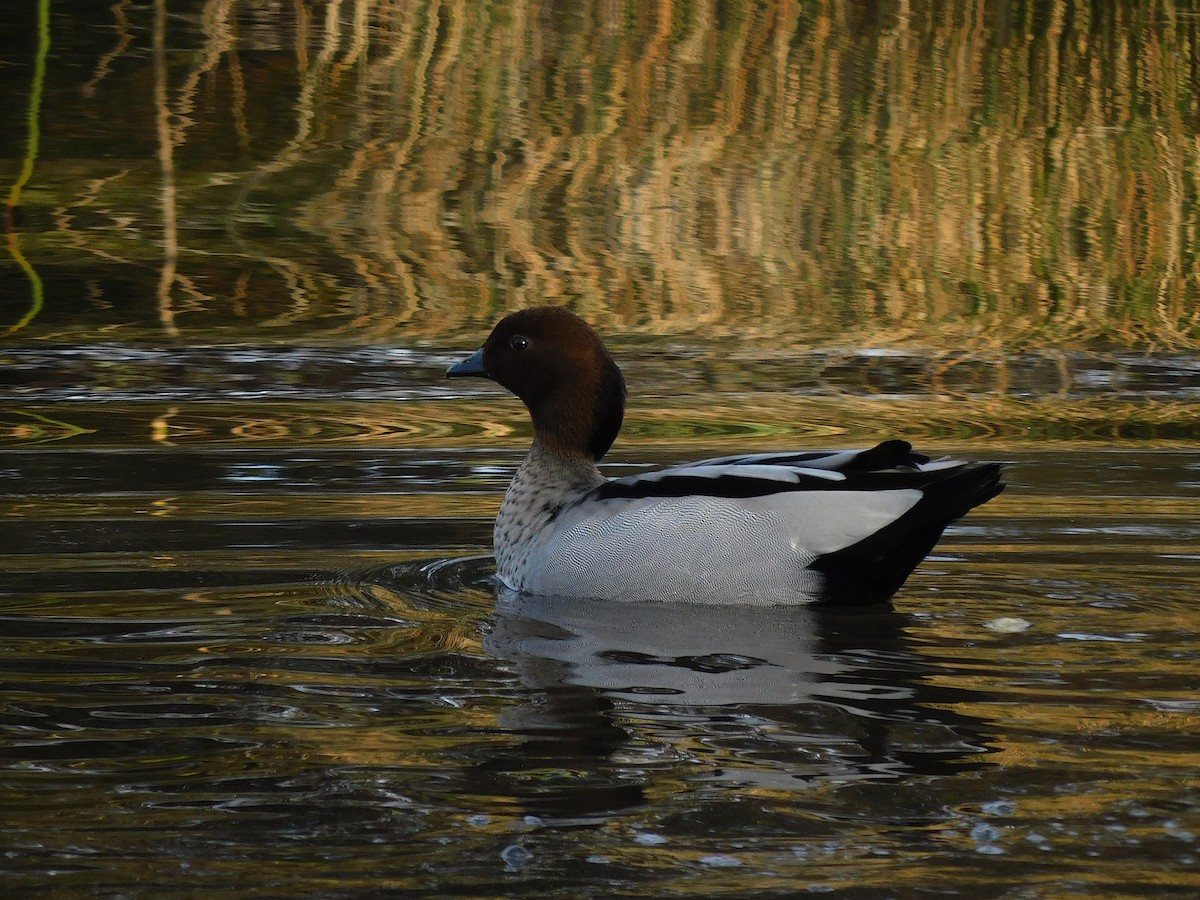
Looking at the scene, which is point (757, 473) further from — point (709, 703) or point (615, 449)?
point (615, 449)

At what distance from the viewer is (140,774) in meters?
4.48

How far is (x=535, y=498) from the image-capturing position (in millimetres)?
6996

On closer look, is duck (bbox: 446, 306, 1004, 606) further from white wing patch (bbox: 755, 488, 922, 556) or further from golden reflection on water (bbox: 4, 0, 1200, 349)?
golden reflection on water (bbox: 4, 0, 1200, 349)

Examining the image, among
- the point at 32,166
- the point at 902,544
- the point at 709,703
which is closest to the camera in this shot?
the point at 709,703

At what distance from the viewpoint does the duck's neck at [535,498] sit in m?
6.84

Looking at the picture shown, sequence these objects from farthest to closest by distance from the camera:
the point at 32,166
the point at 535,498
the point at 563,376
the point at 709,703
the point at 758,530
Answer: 1. the point at 32,166
2. the point at 563,376
3. the point at 535,498
4. the point at 758,530
5. the point at 709,703

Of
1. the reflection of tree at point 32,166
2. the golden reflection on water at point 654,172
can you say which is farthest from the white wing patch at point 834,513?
the reflection of tree at point 32,166

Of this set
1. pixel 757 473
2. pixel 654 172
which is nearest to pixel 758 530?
pixel 757 473

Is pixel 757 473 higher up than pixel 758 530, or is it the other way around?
pixel 757 473

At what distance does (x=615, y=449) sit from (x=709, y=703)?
3794 millimetres

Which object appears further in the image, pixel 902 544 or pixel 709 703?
pixel 902 544

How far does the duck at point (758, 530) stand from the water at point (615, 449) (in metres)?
0.16

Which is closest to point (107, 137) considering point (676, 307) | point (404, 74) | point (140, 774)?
point (404, 74)

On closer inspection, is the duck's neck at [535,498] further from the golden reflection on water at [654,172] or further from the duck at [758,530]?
the golden reflection on water at [654,172]
